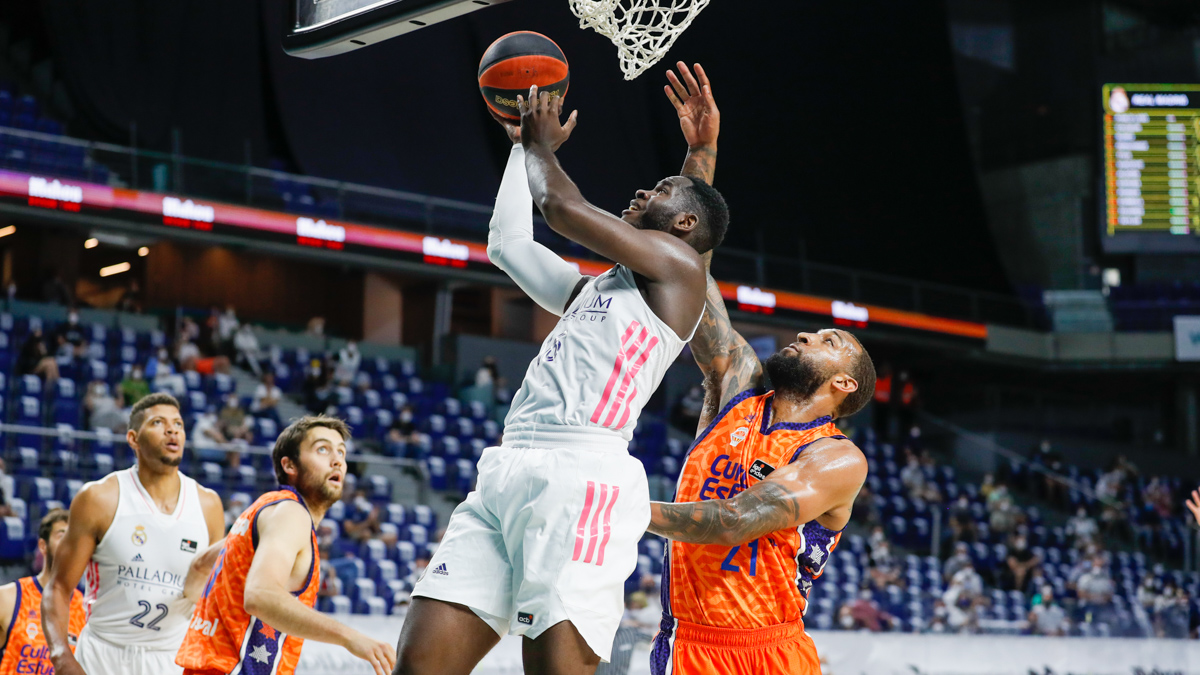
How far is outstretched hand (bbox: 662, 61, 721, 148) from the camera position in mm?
3949

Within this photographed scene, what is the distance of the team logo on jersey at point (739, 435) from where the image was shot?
3.76 meters

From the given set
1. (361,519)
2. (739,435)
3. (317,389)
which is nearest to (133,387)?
(317,389)

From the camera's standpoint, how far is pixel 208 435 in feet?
39.0

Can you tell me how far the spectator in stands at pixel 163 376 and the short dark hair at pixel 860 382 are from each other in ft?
34.2

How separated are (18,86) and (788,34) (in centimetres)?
1211

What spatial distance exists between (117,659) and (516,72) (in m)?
3.15

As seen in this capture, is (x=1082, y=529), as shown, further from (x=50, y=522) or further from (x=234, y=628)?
(x=234, y=628)

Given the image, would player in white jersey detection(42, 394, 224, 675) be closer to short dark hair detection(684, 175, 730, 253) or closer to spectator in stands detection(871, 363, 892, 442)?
short dark hair detection(684, 175, 730, 253)

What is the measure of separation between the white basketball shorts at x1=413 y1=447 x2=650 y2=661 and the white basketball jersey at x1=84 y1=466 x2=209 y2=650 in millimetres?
2565

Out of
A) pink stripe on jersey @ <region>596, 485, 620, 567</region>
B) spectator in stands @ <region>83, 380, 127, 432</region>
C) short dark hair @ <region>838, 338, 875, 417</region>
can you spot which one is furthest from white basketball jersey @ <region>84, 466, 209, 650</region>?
spectator in stands @ <region>83, 380, 127, 432</region>

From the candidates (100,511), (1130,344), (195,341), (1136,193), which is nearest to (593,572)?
(100,511)

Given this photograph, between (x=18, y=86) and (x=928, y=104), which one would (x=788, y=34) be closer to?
(x=928, y=104)

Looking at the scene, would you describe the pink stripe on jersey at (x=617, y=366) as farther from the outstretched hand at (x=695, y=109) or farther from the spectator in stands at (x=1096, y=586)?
the spectator in stands at (x=1096, y=586)

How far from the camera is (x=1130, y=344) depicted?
22.8 metres
